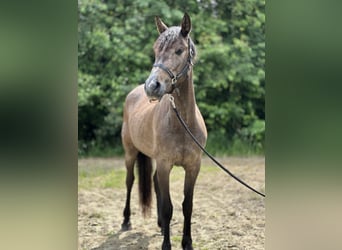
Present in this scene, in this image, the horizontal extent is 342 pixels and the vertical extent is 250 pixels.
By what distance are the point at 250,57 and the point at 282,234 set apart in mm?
7009

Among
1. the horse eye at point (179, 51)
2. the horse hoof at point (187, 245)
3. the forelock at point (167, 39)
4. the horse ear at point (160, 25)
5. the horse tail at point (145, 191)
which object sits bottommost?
the horse hoof at point (187, 245)

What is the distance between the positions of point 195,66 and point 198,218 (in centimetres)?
390

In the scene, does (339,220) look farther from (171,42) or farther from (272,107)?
(171,42)

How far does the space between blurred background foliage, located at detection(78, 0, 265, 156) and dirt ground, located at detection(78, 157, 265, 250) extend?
1.66 meters

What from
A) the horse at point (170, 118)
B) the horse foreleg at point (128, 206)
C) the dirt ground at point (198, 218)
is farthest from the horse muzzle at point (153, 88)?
the horse foreleg at point (128, 206)

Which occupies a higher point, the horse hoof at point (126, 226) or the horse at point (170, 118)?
the horse at point (170, 118)

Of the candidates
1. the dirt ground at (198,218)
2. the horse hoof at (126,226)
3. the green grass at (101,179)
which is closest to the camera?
the dirt ground at (198,218)

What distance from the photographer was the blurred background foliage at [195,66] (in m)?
7.63

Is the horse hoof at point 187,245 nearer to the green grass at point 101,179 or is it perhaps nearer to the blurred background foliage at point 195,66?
the green grass at point 101,179

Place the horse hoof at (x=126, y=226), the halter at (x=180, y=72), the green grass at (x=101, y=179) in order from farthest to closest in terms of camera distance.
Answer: the green grass at (x=101, y=179) < the horse hoof at (x=126, y=226) < the halter at (x=180, y=72)

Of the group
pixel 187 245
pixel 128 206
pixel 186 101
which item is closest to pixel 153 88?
pixel 186 101

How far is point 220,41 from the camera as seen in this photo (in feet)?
25.8

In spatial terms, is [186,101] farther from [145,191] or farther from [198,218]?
[198,218]

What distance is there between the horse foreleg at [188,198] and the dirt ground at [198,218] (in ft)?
0.70
